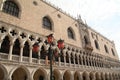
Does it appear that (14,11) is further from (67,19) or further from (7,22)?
(67,19)

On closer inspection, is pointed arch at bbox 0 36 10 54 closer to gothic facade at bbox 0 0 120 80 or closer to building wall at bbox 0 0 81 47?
gothic facade at bbox 0 0 120 80

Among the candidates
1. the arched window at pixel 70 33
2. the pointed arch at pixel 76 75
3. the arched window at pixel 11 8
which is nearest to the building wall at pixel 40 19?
the arched window at pixel 11 8

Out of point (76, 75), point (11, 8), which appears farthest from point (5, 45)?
point (76, 75)

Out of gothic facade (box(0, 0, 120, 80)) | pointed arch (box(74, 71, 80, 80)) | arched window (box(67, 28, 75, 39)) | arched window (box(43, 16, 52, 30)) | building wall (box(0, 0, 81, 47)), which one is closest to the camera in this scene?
gothic facade (box(0, 0, 120, 80))

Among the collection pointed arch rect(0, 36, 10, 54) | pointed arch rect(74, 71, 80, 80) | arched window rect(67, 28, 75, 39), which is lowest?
pointed arch rect(74, 71, 80, 80)

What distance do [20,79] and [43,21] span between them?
26.9 ft

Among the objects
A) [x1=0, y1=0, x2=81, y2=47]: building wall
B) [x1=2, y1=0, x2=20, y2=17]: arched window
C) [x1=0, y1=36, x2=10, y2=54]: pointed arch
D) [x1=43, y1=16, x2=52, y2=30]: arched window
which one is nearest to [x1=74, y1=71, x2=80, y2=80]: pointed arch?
[x1=0, y1=0, x2=81, y2=47]: building wall

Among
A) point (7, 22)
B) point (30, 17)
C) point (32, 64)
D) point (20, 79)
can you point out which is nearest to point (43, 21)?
point (30, 17)

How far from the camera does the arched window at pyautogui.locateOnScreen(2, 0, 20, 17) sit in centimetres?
1366

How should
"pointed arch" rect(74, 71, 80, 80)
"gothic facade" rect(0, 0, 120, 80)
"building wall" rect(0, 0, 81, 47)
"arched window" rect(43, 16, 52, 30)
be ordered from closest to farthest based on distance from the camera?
1. "gothic facade" rect(0, 0, 120, 80)
2. "building wall" rect(0, 0, 81, 47)
3. "arched window" rect(43, 16, 52, 30)
4. "pointed arch" rect(74, 71, 80, 80)

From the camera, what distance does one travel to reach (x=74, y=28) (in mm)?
22812

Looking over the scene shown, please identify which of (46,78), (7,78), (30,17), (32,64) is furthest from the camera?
(30,17)

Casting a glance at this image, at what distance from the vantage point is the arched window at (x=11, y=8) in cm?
1366

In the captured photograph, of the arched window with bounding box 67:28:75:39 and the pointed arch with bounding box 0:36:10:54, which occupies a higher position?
the arched window with bounding box 67:28:75:39
